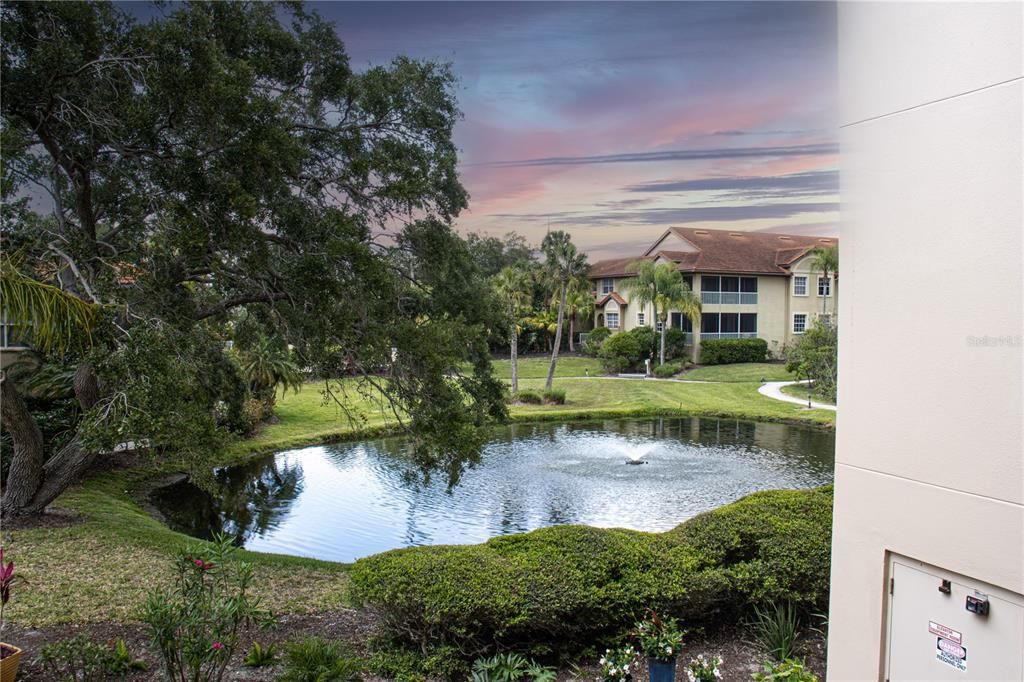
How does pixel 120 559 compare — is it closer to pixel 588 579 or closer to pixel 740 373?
pixel 588 579

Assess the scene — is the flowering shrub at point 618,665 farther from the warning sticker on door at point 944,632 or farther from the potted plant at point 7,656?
the potted plant at point 7,656

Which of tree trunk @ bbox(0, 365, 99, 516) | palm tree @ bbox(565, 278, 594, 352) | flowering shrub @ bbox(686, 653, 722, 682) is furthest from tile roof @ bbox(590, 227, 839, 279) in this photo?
flowering shrub @ bbox(686, 653, 722, 682)

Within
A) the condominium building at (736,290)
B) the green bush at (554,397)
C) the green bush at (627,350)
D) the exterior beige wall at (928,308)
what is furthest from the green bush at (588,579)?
the condominium building at (736,290)

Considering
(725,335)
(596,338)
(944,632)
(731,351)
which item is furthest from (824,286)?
(944,632)

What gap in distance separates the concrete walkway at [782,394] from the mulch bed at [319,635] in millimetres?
18583

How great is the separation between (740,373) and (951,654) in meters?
28.0

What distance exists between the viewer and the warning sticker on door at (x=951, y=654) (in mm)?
3219

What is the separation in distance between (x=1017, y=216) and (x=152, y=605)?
4855 mm

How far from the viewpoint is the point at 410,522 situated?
451 inches

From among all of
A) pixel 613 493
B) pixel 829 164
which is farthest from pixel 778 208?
pixel 613 493

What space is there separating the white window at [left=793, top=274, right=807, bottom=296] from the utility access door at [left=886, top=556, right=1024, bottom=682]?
34.3m

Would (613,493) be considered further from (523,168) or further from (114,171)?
(523,168)

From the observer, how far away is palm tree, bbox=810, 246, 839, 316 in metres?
31.6

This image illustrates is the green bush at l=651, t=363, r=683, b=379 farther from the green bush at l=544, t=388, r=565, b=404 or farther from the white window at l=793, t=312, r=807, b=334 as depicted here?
the white window at l=793, t=312, r=807, b=334
